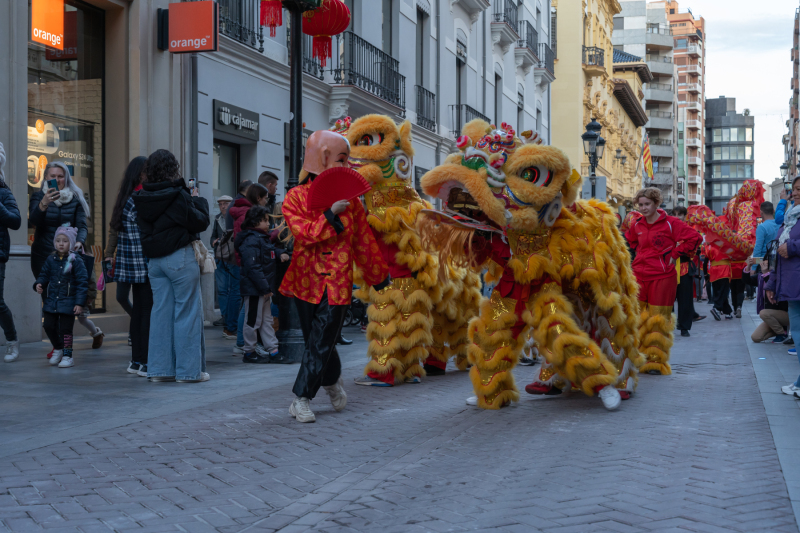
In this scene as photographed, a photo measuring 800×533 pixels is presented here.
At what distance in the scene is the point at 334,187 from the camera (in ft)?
17.9

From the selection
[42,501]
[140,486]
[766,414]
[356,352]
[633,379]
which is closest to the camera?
[42,501]

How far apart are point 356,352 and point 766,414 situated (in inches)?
197

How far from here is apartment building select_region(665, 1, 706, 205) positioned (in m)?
118

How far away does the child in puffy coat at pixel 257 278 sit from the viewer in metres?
8.49

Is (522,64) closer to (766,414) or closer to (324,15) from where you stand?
(324,15)

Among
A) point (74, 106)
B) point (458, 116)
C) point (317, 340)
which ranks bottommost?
point (317, 340)

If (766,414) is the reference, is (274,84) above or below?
above

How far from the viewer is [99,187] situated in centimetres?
1190

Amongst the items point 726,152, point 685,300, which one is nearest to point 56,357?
point 685,300

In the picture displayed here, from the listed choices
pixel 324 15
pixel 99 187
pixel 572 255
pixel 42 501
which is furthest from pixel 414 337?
pixel 99 187

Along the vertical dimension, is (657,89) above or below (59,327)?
above

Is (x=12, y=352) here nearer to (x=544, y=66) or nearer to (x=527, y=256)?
(x=527, y=256)

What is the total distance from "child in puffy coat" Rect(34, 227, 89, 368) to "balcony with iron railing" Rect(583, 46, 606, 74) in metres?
40.9

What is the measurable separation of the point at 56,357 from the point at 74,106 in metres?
4.84
